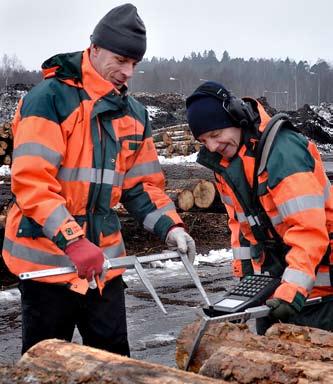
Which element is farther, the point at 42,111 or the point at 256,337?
the point at 42,111

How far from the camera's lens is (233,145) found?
3.82 meters

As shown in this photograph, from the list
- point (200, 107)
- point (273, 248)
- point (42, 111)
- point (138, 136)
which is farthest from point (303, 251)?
point (42, 111)

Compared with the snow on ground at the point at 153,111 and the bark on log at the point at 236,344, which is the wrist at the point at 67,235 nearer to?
the bark on log at the point at 236,344

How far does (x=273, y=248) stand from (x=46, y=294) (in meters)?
1.28

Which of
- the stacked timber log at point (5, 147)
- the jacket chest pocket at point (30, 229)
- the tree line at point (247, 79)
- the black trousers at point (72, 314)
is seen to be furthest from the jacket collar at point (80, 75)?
the tree line at point (247, 79)

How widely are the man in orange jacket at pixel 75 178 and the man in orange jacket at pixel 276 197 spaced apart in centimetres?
43

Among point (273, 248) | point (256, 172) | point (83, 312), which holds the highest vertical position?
point (256, 172)

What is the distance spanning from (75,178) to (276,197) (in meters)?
1.09

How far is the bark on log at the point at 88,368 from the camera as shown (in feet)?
8.22

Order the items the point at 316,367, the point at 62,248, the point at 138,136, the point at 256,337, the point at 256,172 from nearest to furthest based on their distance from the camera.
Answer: the point at 316,367, the point at 256,337, the point at 62,248, the point at 256,172, the point at 138,136

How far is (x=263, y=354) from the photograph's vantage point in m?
2.85

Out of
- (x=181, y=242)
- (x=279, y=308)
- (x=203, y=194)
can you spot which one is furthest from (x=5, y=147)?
(x=279, y=308)

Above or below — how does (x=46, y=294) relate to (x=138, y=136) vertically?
below

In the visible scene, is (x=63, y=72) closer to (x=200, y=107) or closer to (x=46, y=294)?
(x=200, y=107)
